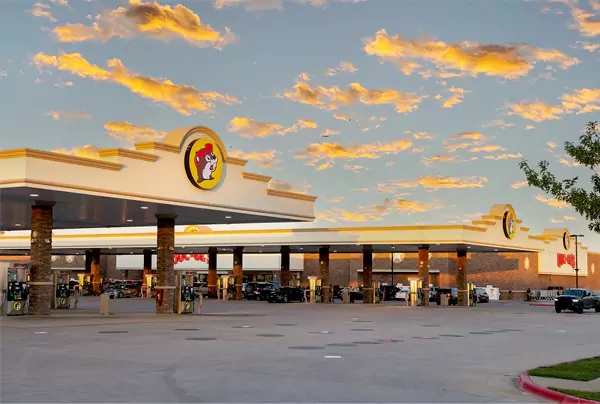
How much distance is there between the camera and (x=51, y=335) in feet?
87.6

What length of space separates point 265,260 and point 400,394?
302 feet

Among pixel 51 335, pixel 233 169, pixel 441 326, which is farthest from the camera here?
pixel 233 169

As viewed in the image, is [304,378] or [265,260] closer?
[304,378]

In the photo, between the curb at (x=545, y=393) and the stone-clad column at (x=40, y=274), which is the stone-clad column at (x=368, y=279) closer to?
the stone-clad column at (x=40, y=274)

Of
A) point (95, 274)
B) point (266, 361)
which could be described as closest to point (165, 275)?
point (266, 361)

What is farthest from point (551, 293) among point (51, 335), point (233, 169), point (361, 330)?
point (51, 335)

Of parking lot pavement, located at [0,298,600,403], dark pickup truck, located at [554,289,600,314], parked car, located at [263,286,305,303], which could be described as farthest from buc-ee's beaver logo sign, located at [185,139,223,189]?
parked car, located at [263,286,305,303]

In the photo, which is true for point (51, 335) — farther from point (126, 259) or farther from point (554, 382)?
point (126, 259)

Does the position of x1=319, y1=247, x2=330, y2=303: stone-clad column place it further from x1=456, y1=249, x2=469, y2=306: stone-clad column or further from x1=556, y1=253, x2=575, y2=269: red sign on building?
x1=556, y1=253, x2=575, y2=269: red sign on building

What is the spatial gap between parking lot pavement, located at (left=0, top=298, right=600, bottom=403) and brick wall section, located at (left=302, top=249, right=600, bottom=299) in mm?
69580

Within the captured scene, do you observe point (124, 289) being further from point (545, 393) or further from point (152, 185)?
point (545, 393)

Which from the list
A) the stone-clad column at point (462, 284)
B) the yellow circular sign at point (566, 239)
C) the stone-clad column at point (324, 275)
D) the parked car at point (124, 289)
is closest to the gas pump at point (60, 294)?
the stone-clad column at point (324, 275)

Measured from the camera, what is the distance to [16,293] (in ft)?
127

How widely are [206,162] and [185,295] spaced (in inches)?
316
